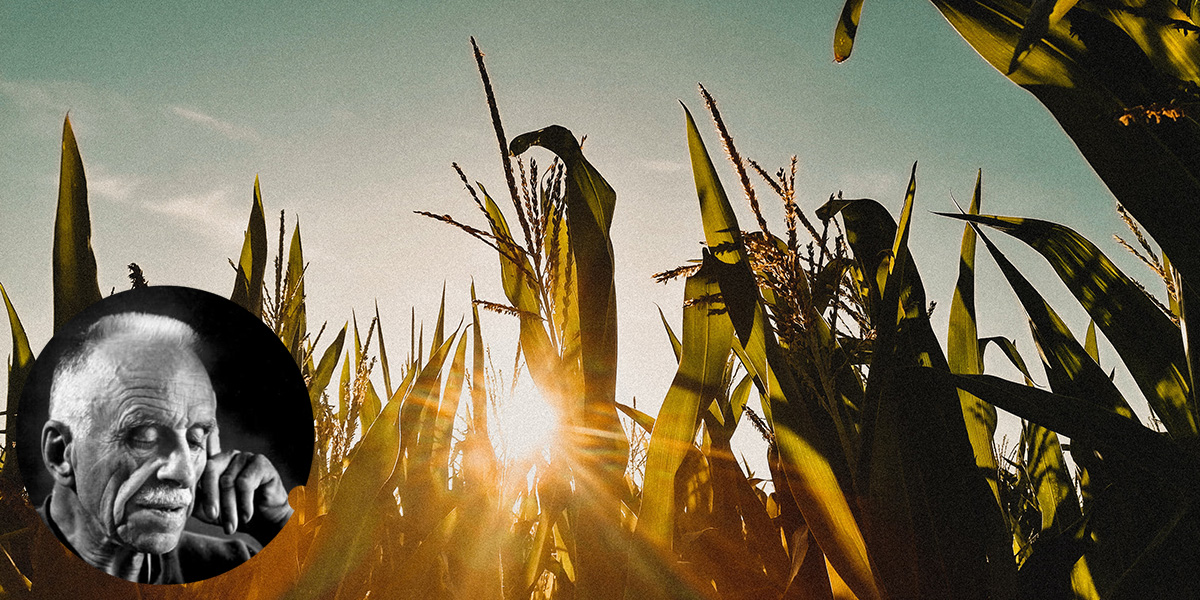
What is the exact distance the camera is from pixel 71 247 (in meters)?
0.65

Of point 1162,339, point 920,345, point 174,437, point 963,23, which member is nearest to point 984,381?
point 920,345

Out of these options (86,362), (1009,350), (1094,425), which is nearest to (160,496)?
(86,362)

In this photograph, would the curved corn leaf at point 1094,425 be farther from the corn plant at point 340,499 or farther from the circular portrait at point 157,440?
the circular portrait at point 157,440

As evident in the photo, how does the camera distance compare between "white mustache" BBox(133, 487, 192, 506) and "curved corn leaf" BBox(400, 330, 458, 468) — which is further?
A: "curved corn leaf" BBox(400, 330, 458, 468)

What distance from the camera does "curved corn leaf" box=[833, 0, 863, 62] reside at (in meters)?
0.69

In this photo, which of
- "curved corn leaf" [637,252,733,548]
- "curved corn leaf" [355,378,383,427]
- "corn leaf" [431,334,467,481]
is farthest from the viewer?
"curved corn leaf" [355,378,383,427]

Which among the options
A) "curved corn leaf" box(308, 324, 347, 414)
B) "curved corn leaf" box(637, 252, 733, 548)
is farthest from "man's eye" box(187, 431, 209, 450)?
"curved corn leaf" box(308, 324, 347, 414)

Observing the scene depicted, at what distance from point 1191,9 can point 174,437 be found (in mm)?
1116

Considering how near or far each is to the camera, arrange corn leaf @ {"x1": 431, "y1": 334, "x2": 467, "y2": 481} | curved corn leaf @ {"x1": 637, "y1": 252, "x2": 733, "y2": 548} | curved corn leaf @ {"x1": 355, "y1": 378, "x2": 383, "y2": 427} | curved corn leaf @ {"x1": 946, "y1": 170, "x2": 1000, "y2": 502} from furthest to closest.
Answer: curved corn leaf @ {"x1": 355, "y1": 378, "x2": 383, "y2": 427}
corn leaf @ {"x1": 431, "y1": 334, "x2": 467, "y2": 481}
curved corn leaf @ {"x1": 946, "y1": 170, "x2": 1000, "y2": 502}
curved corn leaf @ {"x1": 637, "y1": 252, "x2": 733, "y2": 548}

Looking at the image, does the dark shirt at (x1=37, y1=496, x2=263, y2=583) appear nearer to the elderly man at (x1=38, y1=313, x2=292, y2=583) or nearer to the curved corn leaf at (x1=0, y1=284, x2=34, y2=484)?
the elderly man at (x1=38, y1=313, x2=292, y2=583)

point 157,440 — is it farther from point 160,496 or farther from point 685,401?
point 685,401

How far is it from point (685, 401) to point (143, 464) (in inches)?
20.9

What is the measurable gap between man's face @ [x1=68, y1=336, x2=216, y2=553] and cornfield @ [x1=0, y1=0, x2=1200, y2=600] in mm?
74

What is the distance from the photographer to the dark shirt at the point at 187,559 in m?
0.61
